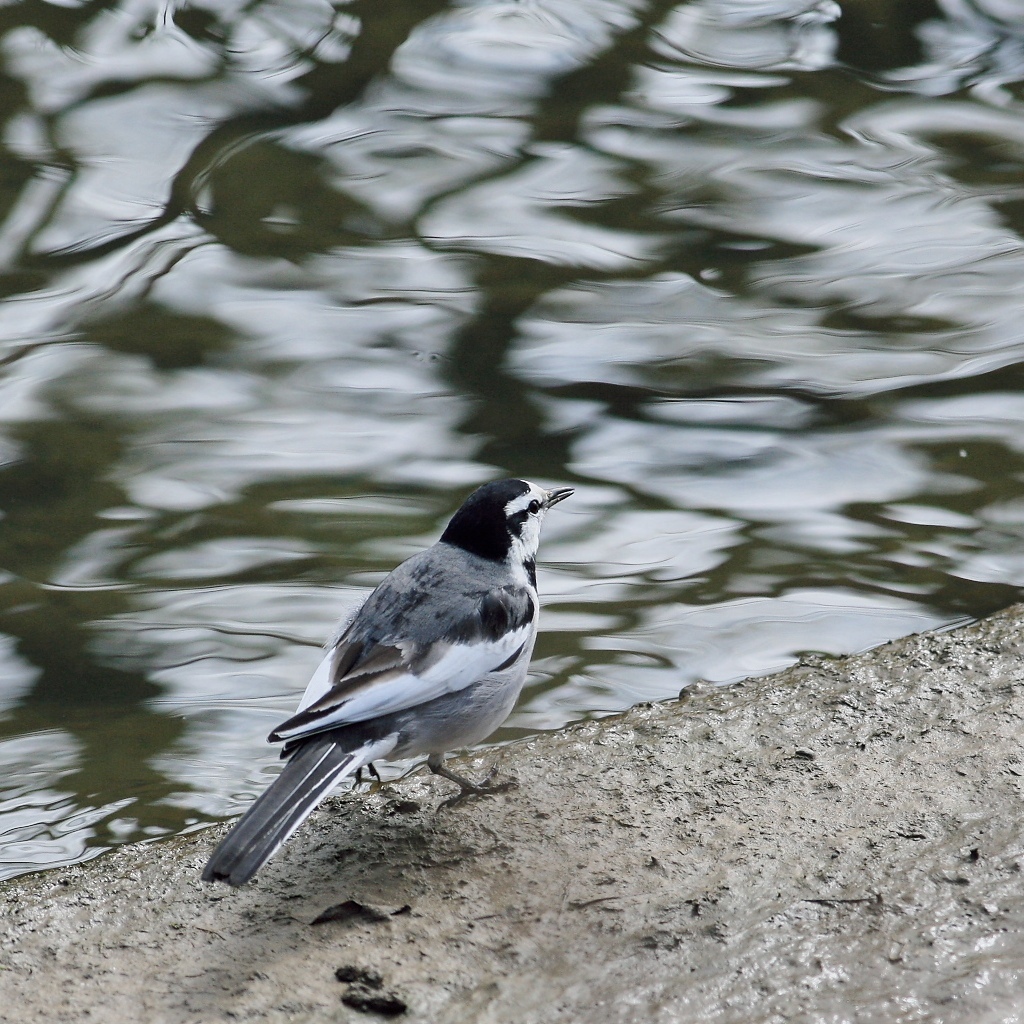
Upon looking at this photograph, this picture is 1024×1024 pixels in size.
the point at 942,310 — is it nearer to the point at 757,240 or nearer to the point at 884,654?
the point at 757,240

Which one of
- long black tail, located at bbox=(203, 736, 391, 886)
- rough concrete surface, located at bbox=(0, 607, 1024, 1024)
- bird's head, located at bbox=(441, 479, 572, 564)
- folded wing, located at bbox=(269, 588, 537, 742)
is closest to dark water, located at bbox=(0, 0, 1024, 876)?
rough concrete surface, located at bbox=(0, 607, 1024, 1024)

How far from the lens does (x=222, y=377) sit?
8.61 meters

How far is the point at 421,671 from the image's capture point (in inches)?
181

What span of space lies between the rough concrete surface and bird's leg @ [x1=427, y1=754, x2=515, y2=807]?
40 millimetres

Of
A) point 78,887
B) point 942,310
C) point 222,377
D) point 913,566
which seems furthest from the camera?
point 942,310

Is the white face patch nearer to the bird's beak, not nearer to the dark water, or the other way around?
the bird's beak

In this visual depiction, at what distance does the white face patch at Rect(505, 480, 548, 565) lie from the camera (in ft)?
17.3

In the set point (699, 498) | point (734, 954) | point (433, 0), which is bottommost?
point (699, 498)

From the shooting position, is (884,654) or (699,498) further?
(699,498)

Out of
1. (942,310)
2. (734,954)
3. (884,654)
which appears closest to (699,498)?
(884,654)

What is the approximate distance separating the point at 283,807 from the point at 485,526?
152 centimetres

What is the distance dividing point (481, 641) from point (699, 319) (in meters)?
4.81

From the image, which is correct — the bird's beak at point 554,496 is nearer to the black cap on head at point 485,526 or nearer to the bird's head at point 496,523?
the bird's head at point 496,523

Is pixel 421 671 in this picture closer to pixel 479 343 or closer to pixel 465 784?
pixel 465 784
